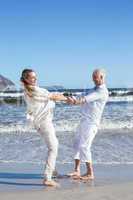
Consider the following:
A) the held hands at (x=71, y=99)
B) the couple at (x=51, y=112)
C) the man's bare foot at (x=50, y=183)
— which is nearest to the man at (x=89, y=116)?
the couple at (x=51, y=112)

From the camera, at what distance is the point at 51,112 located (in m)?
7.18

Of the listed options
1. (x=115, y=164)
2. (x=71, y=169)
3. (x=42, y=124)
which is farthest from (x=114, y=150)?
(x=42, y=124)

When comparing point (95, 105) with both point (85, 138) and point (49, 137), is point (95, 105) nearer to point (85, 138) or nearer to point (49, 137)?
point (85, 138)

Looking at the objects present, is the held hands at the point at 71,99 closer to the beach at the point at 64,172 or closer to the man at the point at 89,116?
the man at the point at 89,116

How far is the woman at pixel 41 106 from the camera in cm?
701

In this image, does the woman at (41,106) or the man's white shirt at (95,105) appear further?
the man's white shirt at (95,105)

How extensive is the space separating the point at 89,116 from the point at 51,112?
0.70 m

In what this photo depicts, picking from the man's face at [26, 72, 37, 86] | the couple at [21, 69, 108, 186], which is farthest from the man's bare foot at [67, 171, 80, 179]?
the man's face at [26, 72, 37, 86]

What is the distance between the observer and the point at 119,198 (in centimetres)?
624

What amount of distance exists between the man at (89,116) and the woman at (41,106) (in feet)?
1.68

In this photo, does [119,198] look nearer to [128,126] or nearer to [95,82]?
[95,82]

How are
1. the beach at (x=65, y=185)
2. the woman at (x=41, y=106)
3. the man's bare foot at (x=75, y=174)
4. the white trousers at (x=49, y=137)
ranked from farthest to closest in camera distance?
1. the man's bare foot at (x=75, y=174)
2. the white trousers at (x=49, y=137)
3. the woman at (x=41, y=106)
4. the beach at (x=65, y=185)

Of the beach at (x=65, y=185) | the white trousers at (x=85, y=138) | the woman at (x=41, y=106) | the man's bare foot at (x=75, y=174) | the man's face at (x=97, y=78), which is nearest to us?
the beach at (x=65, y=185)

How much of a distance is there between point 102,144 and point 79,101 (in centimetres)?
593
